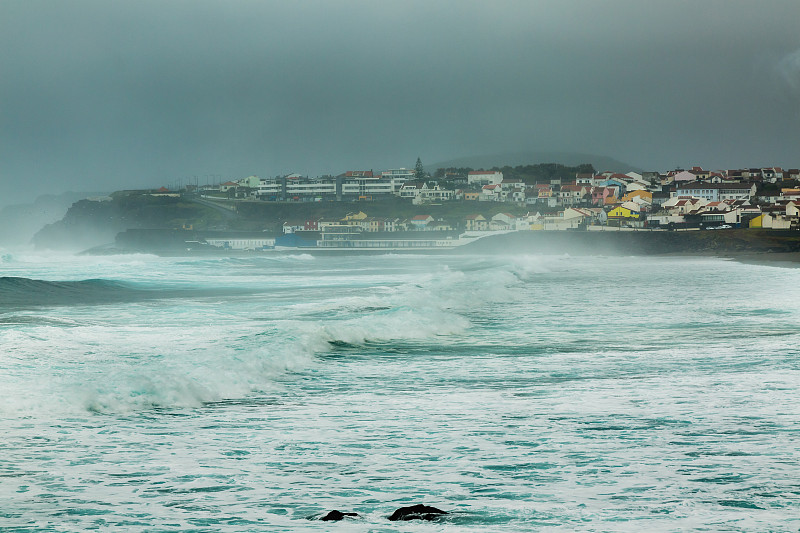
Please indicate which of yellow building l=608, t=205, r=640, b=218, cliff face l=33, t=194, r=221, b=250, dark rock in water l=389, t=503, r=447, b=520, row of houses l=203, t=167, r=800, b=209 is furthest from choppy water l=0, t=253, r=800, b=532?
cliff face l=33, t=194, r=221, b=250

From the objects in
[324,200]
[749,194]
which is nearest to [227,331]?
[749,194]

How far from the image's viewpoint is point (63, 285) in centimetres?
3153

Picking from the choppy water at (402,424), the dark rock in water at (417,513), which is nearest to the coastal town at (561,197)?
the choppy water at (402,424)

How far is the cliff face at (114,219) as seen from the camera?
12225cm

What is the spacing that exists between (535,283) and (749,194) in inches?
3451

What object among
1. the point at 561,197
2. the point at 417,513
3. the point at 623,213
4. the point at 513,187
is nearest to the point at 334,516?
the point at 417,513

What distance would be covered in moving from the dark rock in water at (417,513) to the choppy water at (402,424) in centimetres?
8

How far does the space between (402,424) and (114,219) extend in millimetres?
135063

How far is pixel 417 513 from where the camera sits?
189 inches

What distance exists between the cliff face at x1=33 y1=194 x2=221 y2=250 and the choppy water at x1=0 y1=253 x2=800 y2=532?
11031 centimetres

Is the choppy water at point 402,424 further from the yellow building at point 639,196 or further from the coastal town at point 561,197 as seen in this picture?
the yellow building at point 639,196

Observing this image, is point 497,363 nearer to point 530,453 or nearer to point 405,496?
point 530,453

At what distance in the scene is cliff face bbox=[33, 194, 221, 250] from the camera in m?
122

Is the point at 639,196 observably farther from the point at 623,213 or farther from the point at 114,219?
the point at 114,219
